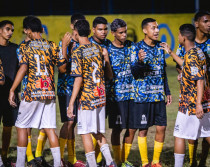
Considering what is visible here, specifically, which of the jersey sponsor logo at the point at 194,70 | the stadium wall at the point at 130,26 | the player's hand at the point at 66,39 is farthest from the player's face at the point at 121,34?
the stadium wall at the point at 130,26

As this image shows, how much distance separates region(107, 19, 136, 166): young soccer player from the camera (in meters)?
6.58

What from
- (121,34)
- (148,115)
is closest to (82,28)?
(121,34)

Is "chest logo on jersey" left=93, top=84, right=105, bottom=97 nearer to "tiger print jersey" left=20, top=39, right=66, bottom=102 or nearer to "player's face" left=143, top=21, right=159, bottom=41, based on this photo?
"tiger print jersey" left=20, top=39, right=66, bottom=102

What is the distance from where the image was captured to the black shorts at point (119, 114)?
6.65 m

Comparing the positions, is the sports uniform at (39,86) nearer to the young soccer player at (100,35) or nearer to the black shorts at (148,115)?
the young soccer player at (100,35)

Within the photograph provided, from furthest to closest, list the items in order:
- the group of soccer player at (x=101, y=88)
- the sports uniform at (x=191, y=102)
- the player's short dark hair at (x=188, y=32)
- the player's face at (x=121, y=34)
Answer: the player's face at (x=121, y=34)
the player's short dark hair at (x=188, y=32)
the group of soccer player at (x=101, y=88)
the sports uniform at (x=191, y=102)

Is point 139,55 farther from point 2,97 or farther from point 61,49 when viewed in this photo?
point 2,97

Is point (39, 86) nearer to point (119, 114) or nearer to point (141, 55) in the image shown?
point (119, 114)

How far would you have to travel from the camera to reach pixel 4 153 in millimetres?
6867

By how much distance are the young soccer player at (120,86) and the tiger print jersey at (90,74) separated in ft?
2.07

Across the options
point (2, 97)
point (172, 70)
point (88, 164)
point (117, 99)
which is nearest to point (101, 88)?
point (117, 99)

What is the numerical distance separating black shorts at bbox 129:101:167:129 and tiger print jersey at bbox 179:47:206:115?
0.79m

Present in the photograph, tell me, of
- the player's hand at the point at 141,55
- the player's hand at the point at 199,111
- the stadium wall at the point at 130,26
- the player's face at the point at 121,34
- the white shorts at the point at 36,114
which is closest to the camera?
the player's hand at the point at 199,111

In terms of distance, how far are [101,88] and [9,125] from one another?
6.04ft
